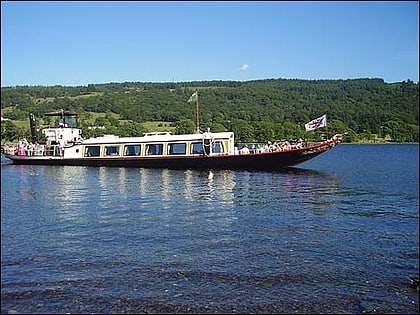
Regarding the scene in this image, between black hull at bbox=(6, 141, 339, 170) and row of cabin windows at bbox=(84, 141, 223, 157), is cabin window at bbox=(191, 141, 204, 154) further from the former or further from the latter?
black hull at bbox=(6, 141, 339, 170)

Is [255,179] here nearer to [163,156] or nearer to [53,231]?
[163,156]

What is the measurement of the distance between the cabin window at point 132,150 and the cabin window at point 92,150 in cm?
393

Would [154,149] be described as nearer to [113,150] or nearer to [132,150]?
A: [132,150]

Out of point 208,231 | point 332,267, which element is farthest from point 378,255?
point 208,231

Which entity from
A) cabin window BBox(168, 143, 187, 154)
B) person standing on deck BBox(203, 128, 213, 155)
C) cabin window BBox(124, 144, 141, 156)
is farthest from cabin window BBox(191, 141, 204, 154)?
cabin window BBox(124, 144, 141, 156)

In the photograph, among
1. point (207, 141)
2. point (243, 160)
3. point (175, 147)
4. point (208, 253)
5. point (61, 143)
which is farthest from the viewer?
point (61, 143)

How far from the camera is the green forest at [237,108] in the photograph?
336ft

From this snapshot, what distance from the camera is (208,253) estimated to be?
17.4 m

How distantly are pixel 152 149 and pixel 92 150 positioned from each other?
341 inches

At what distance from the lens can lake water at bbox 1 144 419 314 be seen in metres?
12.7

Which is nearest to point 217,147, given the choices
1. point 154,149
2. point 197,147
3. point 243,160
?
point 197,147

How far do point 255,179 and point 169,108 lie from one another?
3269 inches

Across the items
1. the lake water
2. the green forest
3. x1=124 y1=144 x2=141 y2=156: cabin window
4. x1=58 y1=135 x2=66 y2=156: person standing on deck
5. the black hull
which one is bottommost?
the lake water

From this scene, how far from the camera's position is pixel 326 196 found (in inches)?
1393
